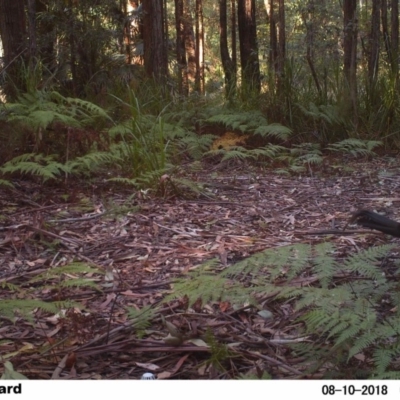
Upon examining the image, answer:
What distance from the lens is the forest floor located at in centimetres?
177

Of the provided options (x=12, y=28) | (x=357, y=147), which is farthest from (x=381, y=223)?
(x=12, y=28)

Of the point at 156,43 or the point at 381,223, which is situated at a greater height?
the point at 156,43

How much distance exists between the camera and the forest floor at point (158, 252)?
1.77 meters

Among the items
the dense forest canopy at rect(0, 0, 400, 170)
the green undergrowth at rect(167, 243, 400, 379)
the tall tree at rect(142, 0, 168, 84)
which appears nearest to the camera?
the green undergrowth at rect(167, 243, 400, 379)

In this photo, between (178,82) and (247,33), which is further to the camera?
(247,33)

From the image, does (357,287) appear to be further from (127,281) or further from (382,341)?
(127,281)

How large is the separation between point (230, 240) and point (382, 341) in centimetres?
136

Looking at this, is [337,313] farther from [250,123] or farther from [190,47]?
[190,47]

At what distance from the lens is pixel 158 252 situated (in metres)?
2.82

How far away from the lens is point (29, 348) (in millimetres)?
1834

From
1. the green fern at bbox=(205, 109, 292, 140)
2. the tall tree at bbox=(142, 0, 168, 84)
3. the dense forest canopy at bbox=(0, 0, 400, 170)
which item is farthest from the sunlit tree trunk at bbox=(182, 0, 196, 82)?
the green fern at bbox=(205, 109, 292, 140)

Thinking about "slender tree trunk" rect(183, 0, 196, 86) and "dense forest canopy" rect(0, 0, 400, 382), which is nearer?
"dense forest canopy" rect(0, 0, 400, 382)

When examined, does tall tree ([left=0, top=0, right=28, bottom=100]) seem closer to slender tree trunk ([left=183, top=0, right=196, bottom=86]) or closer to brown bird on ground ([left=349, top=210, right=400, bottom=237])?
brown bird on ground ([left=349, top=210, right=400, bottom=237])
